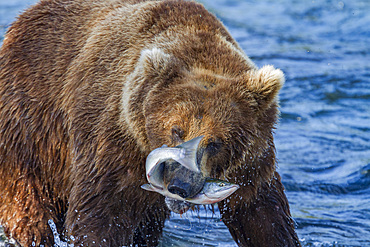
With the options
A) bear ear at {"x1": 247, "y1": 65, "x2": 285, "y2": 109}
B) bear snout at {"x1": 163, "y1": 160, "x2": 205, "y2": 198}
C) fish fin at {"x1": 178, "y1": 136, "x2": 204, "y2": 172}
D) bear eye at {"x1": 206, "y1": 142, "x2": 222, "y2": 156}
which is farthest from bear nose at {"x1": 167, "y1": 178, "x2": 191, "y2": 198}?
bear ear at {"x1": 247, "y1": 65, "x2": 285, "y2": 109}

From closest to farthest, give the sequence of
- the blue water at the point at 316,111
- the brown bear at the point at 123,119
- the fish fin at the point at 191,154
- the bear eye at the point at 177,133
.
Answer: the fish fin at the point at 191,154
the bear eye at the point at 177,133
the brown bear at the point at 123,119
the blue water at the point at 316,111

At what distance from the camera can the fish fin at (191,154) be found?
423 cm

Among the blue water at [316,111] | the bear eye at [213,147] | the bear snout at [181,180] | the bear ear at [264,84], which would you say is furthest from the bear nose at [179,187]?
the blue water at [316,111]

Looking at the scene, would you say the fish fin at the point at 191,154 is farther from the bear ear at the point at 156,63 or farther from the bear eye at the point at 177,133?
the bear ear at the point at 156,63

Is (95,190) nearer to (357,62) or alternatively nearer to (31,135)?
(31,135)

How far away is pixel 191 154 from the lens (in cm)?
429

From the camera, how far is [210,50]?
17.2 feet

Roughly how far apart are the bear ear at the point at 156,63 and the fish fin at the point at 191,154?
32.7 inches

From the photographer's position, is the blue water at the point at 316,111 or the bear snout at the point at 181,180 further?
the blue water at the point at 316,111

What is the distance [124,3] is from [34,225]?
2352 millimetres

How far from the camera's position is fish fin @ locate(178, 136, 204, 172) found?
423 cm

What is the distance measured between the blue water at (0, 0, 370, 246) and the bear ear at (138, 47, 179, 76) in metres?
1.83

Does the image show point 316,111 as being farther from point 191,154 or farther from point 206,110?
point 191,154

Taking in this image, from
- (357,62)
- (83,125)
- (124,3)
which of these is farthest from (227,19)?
(83,125)
